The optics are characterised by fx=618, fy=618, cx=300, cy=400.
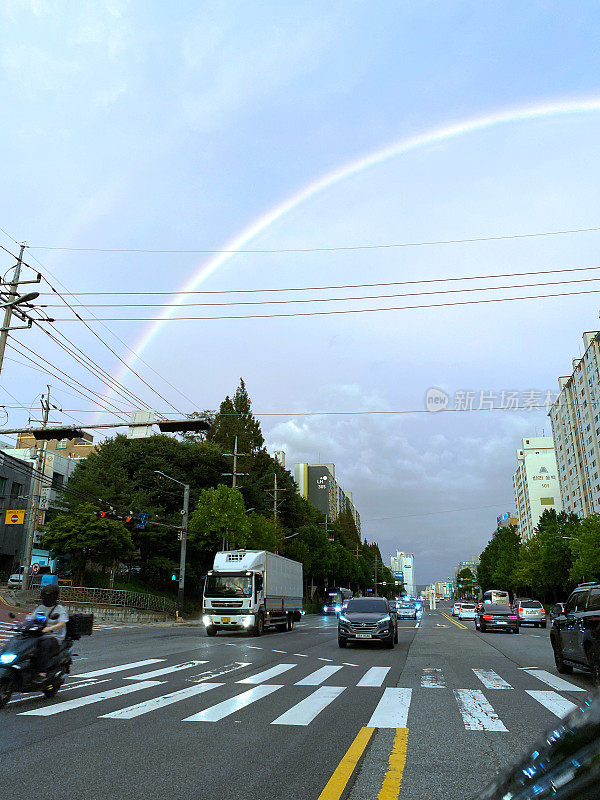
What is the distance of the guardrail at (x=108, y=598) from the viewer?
115ft

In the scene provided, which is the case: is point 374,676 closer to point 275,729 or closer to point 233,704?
point 233,704

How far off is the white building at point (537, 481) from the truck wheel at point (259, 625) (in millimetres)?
114605

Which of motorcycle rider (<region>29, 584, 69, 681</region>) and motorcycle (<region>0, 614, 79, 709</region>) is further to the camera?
motorcycle rider (<region>29, 584, 69, 681</region>)

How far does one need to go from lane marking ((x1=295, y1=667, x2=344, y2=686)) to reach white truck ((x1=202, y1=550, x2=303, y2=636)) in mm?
12663

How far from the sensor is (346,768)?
5.24 meters

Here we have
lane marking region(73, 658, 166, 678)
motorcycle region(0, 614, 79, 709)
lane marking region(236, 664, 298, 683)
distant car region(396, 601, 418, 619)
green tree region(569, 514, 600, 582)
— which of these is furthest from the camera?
green tree region(569, 514, 600, 582)

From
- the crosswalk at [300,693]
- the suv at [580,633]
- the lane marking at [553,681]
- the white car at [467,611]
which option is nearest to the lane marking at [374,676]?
the crosswalk at [300,693]

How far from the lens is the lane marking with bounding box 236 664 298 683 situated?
1101 cm

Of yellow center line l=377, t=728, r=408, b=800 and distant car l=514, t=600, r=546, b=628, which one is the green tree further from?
yellow center line l=377, t=728, r=408, b=800

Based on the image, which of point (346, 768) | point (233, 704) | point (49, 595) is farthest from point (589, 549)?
point (346, 768)

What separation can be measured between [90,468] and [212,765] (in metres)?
51.0

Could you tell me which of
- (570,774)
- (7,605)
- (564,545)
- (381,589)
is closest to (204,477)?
(7,605)

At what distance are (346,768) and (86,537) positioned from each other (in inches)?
1436

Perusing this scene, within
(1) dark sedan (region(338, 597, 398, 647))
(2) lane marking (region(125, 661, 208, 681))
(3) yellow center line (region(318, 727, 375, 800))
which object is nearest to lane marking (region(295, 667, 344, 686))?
(2) lane marking (region(125, 661, 208, 681))
